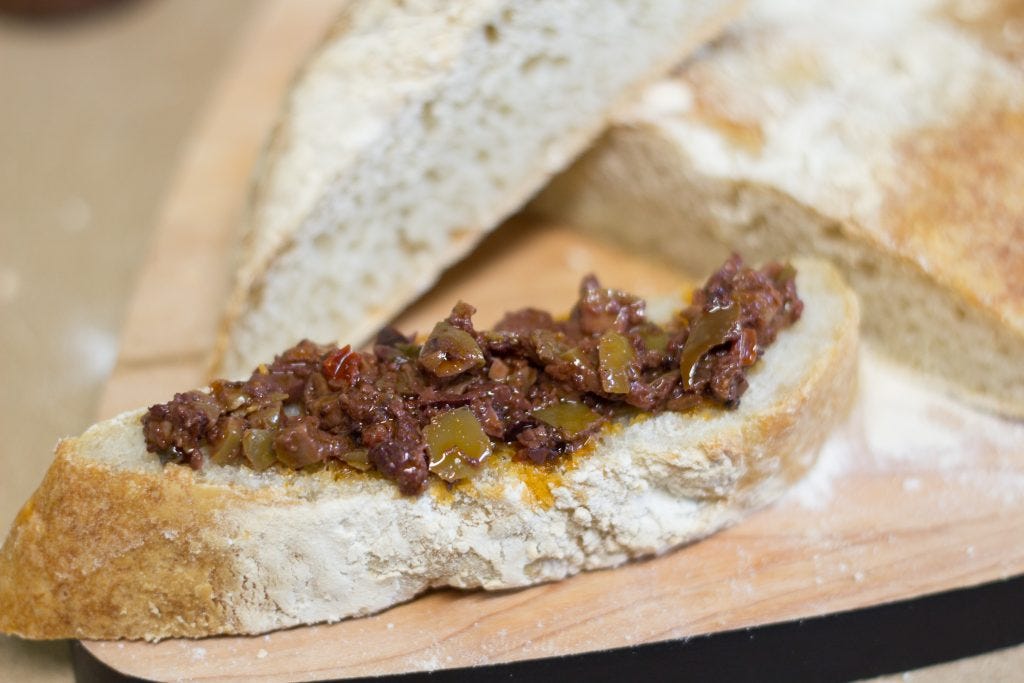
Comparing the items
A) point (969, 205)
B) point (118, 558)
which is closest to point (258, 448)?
point (118, 558)

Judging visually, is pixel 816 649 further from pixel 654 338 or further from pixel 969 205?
pixel 969 205

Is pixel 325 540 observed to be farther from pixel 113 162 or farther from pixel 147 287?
pixel 113 162

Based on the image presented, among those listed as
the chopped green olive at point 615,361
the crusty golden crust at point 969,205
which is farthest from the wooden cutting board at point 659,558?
the chopped green olive at point 615,361

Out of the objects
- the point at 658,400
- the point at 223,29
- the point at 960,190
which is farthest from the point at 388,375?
the point at 223,29

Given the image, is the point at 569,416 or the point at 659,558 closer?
the point at 569,416

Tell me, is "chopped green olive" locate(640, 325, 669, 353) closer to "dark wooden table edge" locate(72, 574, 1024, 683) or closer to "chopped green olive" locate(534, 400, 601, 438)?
"chopped green olive" locate(534, 400, 601, 438)

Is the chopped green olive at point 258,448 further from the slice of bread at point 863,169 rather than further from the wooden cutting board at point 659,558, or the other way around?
the slice of bread at point 863,169
